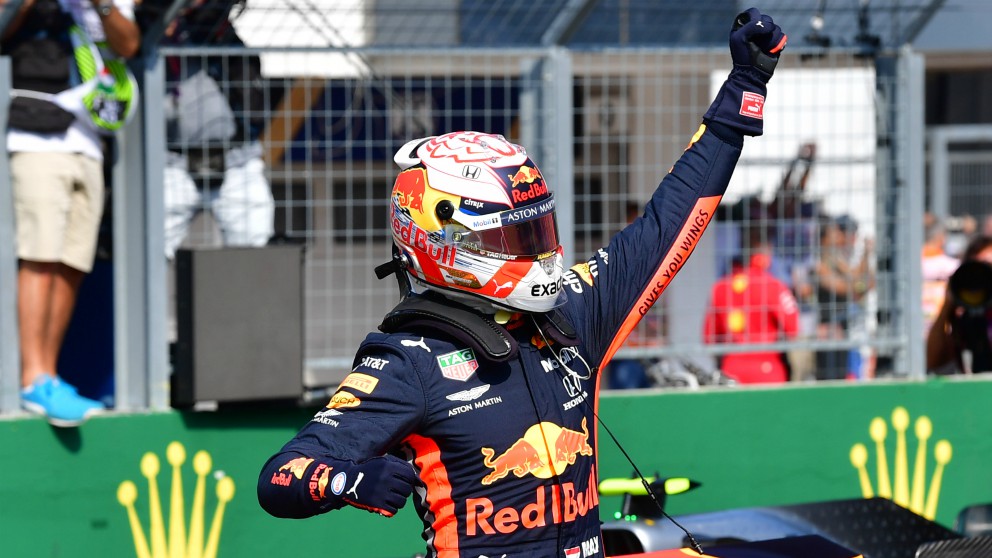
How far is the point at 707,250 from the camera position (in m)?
5.88

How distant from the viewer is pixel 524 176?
2.81 metres

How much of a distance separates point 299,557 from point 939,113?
9.37m

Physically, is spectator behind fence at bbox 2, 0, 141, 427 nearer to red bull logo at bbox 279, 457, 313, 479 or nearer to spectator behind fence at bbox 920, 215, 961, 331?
red bull logo at bbox 279, 457, 313, 479

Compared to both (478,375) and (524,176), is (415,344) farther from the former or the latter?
(524,176)

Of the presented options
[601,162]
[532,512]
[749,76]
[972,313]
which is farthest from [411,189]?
[972,313]

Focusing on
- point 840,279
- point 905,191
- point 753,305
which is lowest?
point 753,305

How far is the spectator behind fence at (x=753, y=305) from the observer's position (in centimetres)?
578

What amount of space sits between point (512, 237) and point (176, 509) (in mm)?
2782

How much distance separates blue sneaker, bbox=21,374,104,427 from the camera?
4793 mm

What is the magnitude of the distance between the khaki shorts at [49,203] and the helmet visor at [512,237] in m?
2.58

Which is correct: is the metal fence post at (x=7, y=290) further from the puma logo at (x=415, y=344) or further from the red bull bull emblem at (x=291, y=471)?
the red bull bull emblem at (x=291, y=471)

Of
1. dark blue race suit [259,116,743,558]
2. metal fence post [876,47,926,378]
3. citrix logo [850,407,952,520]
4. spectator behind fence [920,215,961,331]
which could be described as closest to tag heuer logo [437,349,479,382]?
dark blue race suit [259,116,743,558]

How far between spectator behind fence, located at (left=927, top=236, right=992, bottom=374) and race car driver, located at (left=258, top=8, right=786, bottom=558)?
11.8ft

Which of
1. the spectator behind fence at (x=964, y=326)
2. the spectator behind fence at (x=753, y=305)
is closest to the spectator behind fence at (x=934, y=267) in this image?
the spectator behind fence at (x=964, y=326)
